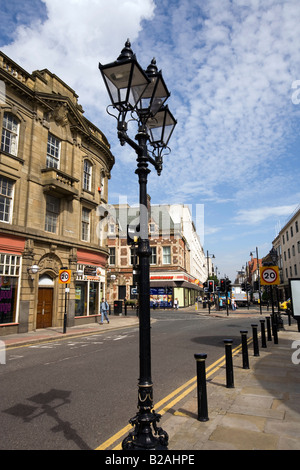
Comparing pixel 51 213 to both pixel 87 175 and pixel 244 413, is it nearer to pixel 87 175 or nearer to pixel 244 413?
pixel 87 175

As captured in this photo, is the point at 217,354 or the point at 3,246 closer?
the point at 217,354

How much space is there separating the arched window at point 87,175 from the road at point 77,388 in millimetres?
13048

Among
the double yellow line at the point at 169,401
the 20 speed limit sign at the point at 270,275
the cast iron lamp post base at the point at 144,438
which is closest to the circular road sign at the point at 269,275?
the 20 speed limit sign at the point at 270,275

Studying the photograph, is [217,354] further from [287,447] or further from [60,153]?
[60,153]

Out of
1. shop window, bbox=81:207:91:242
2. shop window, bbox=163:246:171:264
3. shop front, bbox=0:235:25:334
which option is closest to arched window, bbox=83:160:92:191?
shop window, bbox=81:207:91:242

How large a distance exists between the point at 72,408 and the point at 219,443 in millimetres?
2728

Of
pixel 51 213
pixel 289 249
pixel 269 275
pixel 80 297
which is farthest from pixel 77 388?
pixel 289 249

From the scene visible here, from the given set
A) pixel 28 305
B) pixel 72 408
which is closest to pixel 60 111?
pixel 28 305

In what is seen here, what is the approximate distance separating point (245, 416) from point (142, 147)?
4162mm

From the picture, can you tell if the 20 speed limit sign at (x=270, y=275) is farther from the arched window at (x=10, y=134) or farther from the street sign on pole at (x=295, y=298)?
the arched window at (x=10, y=134)

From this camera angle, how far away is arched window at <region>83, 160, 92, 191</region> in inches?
890

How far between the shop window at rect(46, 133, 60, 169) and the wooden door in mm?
7532

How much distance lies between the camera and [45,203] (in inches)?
727
